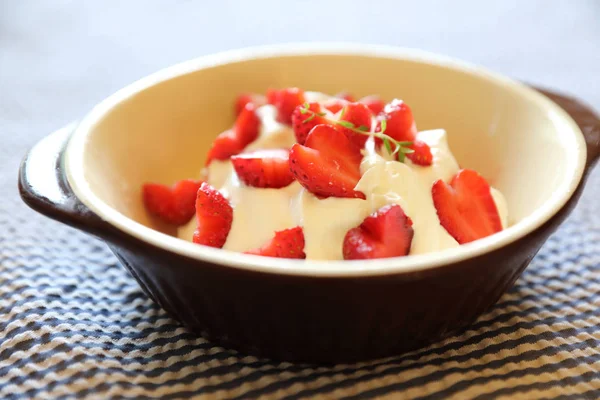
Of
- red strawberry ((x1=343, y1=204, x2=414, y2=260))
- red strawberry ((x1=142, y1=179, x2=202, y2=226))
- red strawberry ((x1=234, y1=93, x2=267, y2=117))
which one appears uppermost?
red strawberry ((x1=234, y1=93, x2=267, y2=117))

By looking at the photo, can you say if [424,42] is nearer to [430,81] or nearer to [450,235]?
[430,81]

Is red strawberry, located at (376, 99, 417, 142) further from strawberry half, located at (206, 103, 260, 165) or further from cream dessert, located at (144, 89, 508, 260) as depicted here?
strawberry half, located at (206, 103, 260, 165)

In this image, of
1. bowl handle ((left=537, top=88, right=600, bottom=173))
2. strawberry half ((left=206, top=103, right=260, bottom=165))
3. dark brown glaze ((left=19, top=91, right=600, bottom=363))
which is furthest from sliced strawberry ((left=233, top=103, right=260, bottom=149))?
bowl handle ((left=537, top=88, right=600, bottom=173))

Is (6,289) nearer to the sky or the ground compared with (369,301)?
nearer to the ground

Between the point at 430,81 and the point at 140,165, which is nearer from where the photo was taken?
the point at 140,165

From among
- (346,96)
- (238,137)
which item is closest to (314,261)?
(238,137)

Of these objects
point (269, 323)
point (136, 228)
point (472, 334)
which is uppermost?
point (136, 228)

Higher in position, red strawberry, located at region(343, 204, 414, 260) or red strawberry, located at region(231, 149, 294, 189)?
red strawberry, located at region(231, 149, 294, 189)

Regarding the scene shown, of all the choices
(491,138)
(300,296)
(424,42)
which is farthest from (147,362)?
(424,42)
